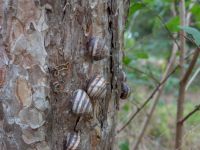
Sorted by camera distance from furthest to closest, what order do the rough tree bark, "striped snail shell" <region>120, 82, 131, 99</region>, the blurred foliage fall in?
the blurred foliage
"striped snail shell" <region>120, 82, 131, 99</region>
the rough tree bark

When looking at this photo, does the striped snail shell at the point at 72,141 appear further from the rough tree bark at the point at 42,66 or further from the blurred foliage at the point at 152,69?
the blurred foliage at the point at 152,69

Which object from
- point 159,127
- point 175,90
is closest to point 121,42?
point 159,127

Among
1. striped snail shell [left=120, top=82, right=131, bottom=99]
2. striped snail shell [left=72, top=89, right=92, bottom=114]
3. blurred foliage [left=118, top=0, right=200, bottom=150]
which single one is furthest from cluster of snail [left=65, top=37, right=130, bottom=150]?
blurred foliage [left=118, top=0, right=200, bottom=150]

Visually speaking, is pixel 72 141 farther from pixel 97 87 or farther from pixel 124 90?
pixel 124 90

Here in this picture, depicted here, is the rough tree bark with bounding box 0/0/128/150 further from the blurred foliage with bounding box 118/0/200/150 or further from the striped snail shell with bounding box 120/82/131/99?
the blurred foliage with bounding box 118/0/200/150

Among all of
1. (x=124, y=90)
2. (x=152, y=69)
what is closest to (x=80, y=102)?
(x=124, y=90)

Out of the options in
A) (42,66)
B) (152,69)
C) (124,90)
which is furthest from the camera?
(152,69)

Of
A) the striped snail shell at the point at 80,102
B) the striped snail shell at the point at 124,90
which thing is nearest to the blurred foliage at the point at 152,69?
the striped snail shell at the point at 124,90
